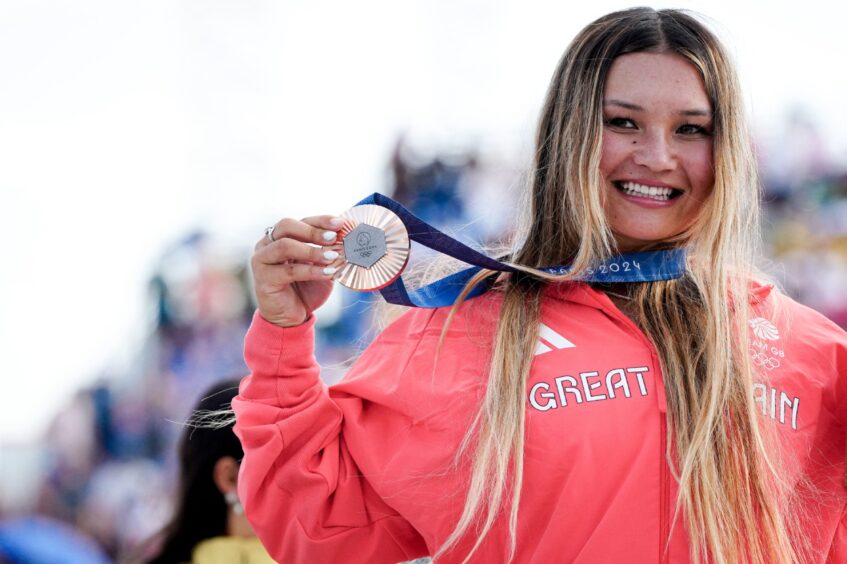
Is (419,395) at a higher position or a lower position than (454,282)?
lower

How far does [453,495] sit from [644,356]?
1.33ft

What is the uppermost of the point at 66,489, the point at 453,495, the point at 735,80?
the point at 735,80

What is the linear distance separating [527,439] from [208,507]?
4.77 feet

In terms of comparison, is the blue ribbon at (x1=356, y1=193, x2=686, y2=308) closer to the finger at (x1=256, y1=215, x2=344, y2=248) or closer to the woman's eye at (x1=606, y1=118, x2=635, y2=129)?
the finger at (x1=256, y1=215, x2=344, y2=248)

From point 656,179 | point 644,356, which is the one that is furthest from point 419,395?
point 656,179

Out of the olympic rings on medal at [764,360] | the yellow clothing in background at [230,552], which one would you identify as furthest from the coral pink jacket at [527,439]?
the yellow clothing in background at [230,552]

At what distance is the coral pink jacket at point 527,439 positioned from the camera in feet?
5.68

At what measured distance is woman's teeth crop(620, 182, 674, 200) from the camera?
1924mm

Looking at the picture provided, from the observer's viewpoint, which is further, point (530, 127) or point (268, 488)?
point (530, 127)

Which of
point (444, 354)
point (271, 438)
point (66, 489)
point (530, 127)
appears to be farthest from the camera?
point (66, 489)

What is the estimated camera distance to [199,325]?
582 cm

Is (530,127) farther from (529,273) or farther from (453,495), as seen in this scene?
(453,495)

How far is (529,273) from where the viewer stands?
1.96 meters

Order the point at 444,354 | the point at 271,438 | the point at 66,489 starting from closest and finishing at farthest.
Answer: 1. the point at 271,438
2. the point at 444,354
3. the point at 66,489
